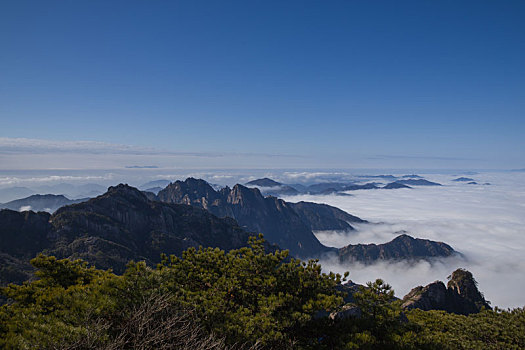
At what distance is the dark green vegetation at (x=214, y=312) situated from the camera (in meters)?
10.8

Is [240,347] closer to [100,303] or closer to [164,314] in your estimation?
[164,314]

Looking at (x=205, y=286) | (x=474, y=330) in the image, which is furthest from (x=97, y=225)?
(x=474, y=330)

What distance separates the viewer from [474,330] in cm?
1977

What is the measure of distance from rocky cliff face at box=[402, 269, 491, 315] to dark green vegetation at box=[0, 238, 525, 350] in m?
60.0

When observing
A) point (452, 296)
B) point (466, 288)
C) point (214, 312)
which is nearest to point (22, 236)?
point (214, 312)

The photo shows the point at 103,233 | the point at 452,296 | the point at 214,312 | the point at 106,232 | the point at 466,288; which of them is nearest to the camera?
the point at 214,312

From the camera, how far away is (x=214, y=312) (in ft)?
45.8

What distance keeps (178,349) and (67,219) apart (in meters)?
173

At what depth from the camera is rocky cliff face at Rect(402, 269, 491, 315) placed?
71.8 meters

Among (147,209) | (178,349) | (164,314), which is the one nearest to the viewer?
(178,349)

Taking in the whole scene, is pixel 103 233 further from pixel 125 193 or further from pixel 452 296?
pixel 452 296

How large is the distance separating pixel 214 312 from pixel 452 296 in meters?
95.7

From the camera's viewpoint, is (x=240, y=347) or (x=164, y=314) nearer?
(x=240, y=347)

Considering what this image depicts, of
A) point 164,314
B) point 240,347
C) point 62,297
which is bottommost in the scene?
point 240,347
